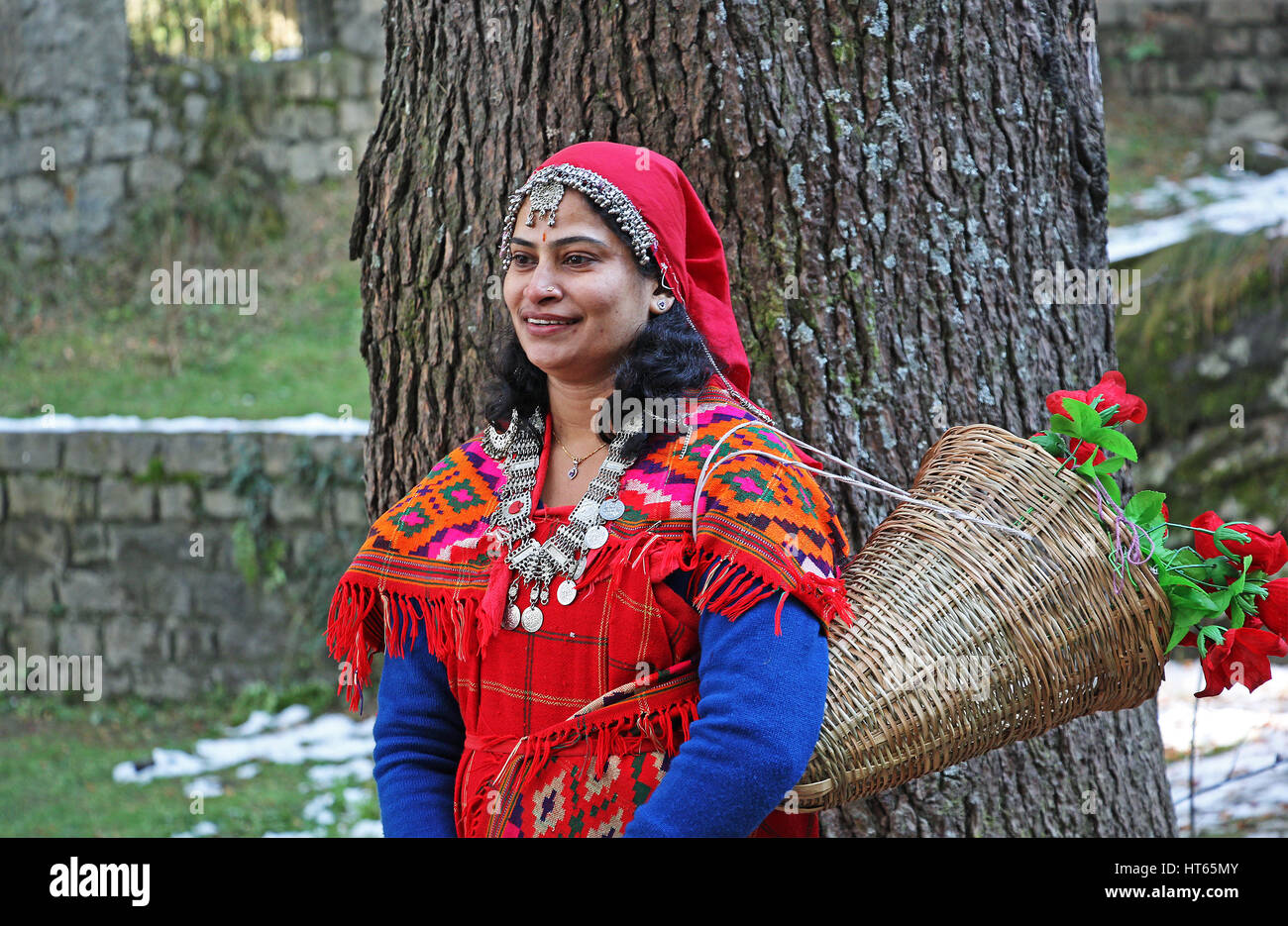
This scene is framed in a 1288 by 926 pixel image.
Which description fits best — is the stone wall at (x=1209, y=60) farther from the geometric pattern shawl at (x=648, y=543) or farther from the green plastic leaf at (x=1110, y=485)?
the geometric pattern shawl at (x=648, y=543)

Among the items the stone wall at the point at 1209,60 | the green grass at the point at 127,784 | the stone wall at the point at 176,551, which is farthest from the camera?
the stone wall at the point at 1209,60

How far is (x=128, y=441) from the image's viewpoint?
6543 millimetres

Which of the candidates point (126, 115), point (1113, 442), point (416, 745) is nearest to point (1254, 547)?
point (1113, 442)

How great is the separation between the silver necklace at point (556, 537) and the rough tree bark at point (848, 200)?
792 millimetres

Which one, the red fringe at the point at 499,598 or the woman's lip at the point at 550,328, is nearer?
the red fringe at the point at 499,598

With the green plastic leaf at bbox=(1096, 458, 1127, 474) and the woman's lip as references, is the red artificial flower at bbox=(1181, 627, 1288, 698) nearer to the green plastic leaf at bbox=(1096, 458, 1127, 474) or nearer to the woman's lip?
the green plastic leaf at bbox=(1096, 458, 1127, 474)

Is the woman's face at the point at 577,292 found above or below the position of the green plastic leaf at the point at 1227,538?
above

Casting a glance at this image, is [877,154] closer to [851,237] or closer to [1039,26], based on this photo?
[851,237]

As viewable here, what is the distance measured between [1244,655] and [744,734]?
818 millimetres

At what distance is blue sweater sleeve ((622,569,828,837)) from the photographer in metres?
1.58

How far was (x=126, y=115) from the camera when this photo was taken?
911 centimetres

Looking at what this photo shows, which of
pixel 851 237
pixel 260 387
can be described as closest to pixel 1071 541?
pixel 851 237

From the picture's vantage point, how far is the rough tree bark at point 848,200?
2453mm

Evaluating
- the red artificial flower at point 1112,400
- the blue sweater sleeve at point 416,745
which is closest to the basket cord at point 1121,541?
the red artificial flower at point 1112,400
